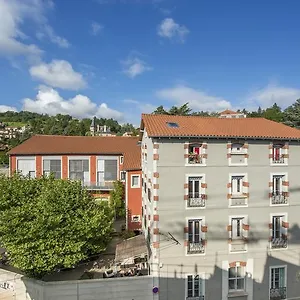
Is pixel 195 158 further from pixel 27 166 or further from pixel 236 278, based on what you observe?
pixel 27 166

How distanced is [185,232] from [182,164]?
415 cm

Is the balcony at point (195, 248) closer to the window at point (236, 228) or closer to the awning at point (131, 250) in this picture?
the window at point (236, 228)

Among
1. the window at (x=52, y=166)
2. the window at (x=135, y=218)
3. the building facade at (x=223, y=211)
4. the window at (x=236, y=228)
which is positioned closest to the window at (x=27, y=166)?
the window at (x=52, y=166)

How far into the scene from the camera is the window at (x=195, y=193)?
1738cm

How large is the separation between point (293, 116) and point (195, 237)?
3979cm

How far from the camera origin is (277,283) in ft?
60.4

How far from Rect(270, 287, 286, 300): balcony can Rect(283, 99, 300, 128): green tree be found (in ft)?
117

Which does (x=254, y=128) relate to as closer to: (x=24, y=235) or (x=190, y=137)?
(x=190, y=137)

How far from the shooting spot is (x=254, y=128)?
1916 centimetres

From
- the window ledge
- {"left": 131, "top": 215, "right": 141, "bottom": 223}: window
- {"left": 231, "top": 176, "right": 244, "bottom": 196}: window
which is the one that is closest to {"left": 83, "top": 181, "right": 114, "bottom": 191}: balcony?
{"left": 131, "top": 215, "right": 141, "bottom": 223}: window

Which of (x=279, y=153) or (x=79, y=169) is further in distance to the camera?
(x=79, y=169)

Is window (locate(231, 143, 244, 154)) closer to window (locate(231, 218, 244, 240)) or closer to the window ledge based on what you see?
window (locate(231, 218, 244, 240))

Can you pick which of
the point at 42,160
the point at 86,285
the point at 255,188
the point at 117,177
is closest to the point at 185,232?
the point at 255,188

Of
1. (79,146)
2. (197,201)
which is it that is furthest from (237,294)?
(79,146)
